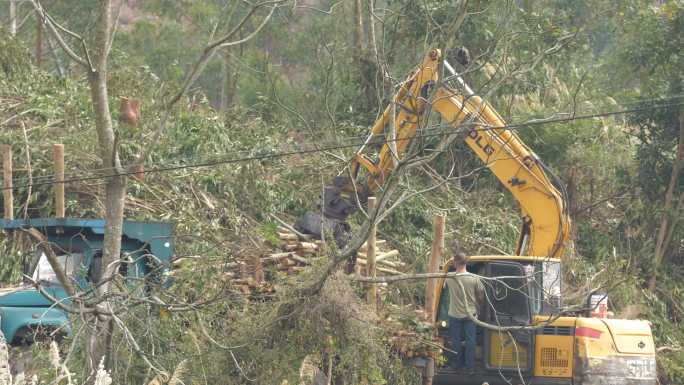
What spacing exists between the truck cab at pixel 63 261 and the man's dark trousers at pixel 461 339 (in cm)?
343

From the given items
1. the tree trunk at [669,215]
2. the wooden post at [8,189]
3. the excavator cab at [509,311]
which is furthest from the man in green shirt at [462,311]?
the tree trunk at [669,215]

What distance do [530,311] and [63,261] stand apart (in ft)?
18.6

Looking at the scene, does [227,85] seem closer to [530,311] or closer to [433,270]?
[433,270]

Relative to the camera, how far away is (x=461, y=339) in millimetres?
12383

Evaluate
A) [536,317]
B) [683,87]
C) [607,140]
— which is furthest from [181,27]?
[536,317]

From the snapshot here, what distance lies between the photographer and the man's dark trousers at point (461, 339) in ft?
40.3

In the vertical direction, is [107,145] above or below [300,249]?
above

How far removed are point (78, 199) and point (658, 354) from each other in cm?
950

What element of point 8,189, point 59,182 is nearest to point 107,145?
point 59,182

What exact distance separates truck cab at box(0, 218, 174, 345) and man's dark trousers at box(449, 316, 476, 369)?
343cm

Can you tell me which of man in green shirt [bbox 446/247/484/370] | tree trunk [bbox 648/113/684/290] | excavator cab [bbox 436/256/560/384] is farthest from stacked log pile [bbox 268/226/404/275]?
tree trunk [bbox 648/113/684/290]

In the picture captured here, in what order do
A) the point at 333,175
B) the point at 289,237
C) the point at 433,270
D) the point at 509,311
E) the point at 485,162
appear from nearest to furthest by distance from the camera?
1. the point at 509,311
2. the point at 433,270
3. the point at 485,162
4. the point at 289,237
5. the point at 333,175

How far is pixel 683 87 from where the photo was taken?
19594mm

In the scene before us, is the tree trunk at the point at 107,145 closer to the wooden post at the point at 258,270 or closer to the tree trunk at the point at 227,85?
the wooden post at the point at 258,270
